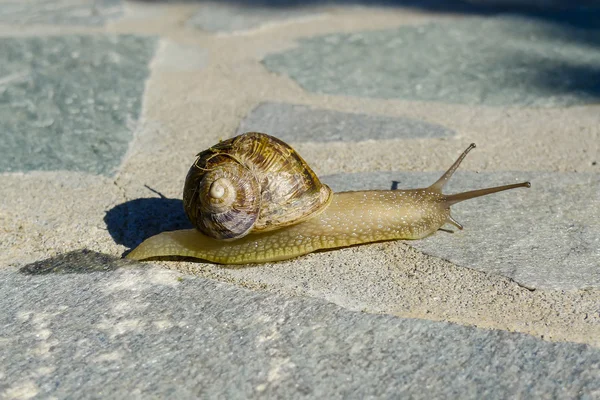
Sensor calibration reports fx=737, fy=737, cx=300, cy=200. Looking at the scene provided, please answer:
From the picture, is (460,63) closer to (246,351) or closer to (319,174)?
(319,174)

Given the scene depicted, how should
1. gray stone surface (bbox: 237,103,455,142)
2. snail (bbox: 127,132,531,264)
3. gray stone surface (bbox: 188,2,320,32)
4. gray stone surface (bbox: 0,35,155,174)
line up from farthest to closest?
gray stone surface (bbox: 188,2,320,32)
gray stone surface (bbox: 237,103,455,142)
gray stone surface (bbox: 0,35,155,174)
snail (bbox: 127,132,531,264)

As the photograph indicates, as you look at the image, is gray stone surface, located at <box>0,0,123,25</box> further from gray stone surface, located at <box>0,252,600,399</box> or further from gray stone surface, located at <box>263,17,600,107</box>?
gray stone surface, located at <box>0,252,600,399</box>

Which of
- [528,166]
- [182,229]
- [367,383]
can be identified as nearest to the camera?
[367,383]

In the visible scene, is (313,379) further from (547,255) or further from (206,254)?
(547,255)

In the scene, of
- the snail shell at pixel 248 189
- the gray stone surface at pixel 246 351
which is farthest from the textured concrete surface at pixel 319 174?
the snail shell at pixel 248 189

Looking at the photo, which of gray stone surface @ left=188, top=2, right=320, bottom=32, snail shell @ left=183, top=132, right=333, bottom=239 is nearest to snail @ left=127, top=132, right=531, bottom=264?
snail shell @ left=183, top=132, right=333, bottom=239

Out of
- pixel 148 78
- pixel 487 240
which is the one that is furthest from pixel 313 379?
pixel 148 78

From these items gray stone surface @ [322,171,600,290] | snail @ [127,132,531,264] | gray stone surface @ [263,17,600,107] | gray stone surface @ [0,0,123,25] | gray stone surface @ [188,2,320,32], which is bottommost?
gray stone surface @ [322,171,600,290]
